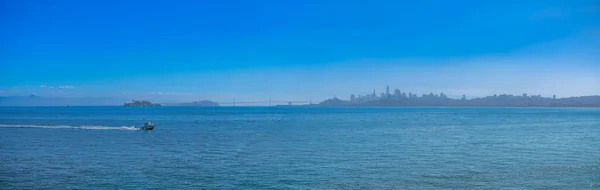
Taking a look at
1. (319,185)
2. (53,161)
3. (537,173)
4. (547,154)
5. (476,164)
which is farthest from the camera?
(547,154)

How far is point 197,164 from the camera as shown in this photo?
33.8m

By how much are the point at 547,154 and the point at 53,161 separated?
121 ft

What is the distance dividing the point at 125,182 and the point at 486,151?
29.3m

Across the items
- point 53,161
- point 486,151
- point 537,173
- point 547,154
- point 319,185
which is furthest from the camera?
point 486,151

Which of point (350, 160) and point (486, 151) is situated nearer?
point (350, 160)

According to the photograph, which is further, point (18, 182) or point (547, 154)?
point (547, 154)

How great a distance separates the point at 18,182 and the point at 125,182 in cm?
567

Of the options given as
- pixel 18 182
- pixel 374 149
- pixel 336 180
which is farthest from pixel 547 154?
pixel 18 182

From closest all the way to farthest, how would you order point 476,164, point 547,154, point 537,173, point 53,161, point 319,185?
point 319,185
point 537,173
point 476,164
point 53,161
point 547,154

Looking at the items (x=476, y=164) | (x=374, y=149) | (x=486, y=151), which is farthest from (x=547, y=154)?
(x=374, y=149)

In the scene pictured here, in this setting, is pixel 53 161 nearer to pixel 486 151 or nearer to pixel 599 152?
pixel 486 151

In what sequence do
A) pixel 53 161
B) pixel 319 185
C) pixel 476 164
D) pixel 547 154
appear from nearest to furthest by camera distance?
pixel 319 185 → pixel 476 164 → pixel 53 161 → pixel 547 154

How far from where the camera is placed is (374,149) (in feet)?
146

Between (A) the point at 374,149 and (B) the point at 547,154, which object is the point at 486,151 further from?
(A) the point at 374,149
